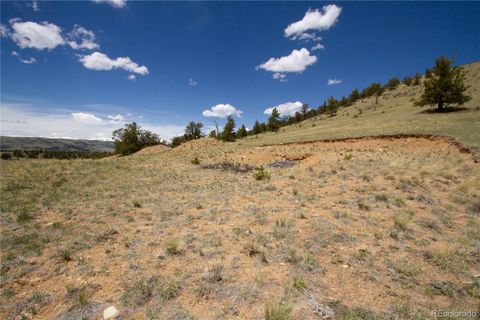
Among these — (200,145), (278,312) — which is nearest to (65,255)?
(278,312)

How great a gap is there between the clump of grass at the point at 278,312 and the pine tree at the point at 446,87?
124 ft

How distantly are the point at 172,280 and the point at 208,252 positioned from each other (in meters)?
1.35

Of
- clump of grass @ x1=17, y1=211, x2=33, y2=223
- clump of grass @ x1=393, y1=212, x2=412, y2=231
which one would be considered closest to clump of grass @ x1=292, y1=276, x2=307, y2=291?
clump of grass @ x1=393, y1=212, x2=412, y2=231

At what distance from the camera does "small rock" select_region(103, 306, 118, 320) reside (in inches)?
173

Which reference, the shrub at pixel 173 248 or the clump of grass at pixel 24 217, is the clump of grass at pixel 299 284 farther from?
the clump of grass at pixel 24 217

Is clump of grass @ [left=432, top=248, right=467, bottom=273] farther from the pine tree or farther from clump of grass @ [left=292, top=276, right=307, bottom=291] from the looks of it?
the pine tree

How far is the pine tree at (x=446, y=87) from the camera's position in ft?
98.7

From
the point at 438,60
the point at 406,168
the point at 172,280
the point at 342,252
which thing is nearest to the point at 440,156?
the point at 406,168

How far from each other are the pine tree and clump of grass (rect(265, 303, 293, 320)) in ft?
124

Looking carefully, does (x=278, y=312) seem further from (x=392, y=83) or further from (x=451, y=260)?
(x=392, y=83)

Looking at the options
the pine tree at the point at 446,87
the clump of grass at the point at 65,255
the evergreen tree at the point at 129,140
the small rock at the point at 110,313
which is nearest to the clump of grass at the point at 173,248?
the small rock at the point at 110,313

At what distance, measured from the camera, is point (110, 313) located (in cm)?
447

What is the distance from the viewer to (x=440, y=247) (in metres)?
6.35

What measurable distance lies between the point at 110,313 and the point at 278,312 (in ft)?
10.0
